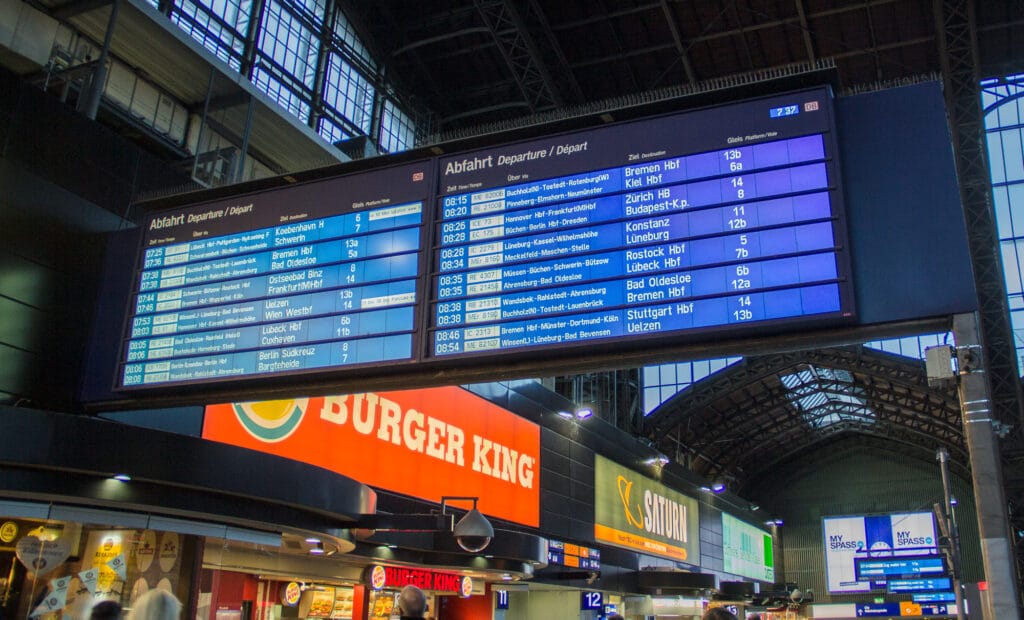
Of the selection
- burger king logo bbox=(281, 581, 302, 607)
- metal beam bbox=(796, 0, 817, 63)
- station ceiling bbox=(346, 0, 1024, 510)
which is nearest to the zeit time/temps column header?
burger king logo bbox=(281, 581, 302, 607)

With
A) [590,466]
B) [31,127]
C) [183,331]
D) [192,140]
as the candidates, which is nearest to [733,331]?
[183,331]

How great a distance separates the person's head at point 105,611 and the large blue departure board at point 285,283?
14.1 feet

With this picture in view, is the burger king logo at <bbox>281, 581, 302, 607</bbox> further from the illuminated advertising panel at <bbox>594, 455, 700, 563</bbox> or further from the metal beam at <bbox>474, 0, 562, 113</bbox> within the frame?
the metal beam at <bbox>474, 0, 562, 113</bbox>

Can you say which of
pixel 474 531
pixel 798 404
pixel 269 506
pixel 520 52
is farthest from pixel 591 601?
pixel 798 404

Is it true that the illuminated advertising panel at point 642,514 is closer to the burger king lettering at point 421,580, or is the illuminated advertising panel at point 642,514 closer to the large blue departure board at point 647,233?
the burger king lettering at point 421,580

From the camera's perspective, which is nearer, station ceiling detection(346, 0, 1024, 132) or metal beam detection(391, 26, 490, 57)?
station ceiling detection(346, 0, 1024, 132)

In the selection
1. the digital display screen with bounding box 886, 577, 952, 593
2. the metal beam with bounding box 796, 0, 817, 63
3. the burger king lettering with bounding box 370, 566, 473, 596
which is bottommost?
the burger king lettering with bounding box 370, 566, 473, 596

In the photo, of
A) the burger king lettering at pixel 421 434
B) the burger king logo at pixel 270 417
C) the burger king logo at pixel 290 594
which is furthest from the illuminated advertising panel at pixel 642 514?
the burger king logo at pixel 270 417

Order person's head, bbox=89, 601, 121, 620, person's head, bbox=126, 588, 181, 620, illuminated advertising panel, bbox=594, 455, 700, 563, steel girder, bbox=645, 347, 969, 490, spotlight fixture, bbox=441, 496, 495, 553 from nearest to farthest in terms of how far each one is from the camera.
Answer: person's head, bbox=126, 588, 181, 620 < person's head, bbox=89, 601, 121, 620 < spotlight fixture, bbox=441, 496, 495, 553 < illuminated advertising panel, bbox=594, 455, 700, 563 < steel girder, bbox=645, 347, 969, 490

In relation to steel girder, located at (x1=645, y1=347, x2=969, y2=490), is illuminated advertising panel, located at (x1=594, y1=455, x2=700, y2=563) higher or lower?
lower

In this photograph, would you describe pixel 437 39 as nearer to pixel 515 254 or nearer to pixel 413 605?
pixel 515 254

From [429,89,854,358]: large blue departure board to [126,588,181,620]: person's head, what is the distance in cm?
430

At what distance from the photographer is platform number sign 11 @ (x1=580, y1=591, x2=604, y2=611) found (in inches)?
983

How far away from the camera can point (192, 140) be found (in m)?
16.8
